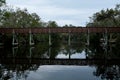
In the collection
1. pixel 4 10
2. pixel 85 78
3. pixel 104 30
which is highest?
pixel 4 10

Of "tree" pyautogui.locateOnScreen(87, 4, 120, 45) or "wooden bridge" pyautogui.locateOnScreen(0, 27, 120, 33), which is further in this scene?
Result: "tree" pyautogui.locateOnScreen(87, 4, 120, 45)

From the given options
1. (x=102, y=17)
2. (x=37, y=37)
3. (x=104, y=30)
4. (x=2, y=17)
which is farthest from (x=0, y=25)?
(x=102, y=17)

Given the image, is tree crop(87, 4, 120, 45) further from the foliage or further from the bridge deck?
the bridge deck

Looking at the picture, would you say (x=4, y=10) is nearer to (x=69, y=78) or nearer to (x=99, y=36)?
(x=99, y=36)

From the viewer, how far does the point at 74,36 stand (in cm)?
13300

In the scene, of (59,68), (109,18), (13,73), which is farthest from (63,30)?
(13,73)

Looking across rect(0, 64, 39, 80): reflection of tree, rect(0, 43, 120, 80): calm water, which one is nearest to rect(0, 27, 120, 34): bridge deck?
rect(0, 43, 120, 80): calm water

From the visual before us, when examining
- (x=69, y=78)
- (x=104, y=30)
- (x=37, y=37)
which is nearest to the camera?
(x=69, y=78)

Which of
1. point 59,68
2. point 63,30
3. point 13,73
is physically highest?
point 63,30

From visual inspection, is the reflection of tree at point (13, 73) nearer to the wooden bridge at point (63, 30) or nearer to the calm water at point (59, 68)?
the calm water at point (59, 68)

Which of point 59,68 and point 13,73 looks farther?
point 59,68

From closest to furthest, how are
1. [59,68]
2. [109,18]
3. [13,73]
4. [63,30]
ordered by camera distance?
[13,73]
[59,68]
[63,30]
[109,18]

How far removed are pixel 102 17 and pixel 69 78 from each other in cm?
8439

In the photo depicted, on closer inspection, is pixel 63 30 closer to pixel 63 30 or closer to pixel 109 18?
pixel 63 30
